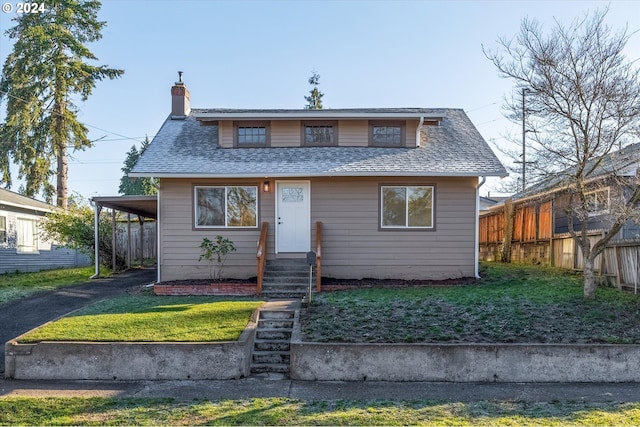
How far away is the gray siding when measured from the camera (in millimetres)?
11219

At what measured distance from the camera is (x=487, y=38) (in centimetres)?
938

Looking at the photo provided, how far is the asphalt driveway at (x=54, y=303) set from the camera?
824 cm

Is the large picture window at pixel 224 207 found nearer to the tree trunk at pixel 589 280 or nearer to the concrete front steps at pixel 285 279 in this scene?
the concrete front steps at pixel 285 279

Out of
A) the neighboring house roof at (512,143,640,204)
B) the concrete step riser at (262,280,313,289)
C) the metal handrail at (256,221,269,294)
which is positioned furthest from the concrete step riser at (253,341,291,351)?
the neighboring house roof at (512,143,640,204)

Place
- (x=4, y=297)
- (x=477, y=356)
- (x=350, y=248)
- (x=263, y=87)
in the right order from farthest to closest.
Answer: (x=263, y=87) < (x=350, y=248) < (x=4, y=297) < (x=477, y=356)

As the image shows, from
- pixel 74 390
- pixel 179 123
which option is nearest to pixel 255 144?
pixel 179 123

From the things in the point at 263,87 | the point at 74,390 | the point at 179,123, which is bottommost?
the point at 74,390

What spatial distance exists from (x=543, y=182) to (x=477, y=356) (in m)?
4.88

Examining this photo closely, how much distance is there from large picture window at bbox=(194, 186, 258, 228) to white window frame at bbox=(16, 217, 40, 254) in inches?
396

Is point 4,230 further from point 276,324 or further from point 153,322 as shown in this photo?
point 276,324

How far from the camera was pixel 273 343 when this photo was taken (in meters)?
6.95

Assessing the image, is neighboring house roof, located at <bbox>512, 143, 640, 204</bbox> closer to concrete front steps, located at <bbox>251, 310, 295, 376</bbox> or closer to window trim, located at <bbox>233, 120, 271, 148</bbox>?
concrete front steps, located at <bbox>251, 310, 295, 376</bbox>

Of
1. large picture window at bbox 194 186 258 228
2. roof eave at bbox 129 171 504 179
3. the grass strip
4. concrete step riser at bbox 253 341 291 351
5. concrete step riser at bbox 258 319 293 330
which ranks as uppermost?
roof eave at bbox 129 171 504 179

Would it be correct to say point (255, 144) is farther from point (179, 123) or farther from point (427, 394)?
point (427, 394)
